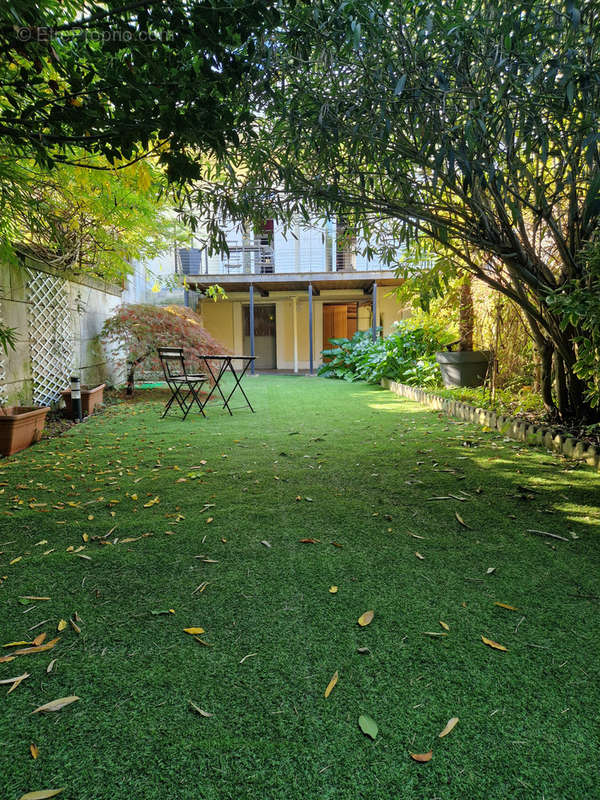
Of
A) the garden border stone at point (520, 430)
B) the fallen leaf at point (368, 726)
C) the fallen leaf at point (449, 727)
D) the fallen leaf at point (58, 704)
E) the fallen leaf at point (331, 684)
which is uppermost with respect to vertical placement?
the garden border stone at point (520, 430)

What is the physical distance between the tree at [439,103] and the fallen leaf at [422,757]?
224 centimetres

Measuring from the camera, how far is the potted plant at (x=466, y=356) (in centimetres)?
618

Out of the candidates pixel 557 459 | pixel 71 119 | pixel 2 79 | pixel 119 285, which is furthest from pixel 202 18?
pixel 119 285

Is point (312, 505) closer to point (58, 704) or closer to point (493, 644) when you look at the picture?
point (493, 644)

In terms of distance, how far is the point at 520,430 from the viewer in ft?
13.8

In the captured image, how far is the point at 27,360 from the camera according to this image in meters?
5.29

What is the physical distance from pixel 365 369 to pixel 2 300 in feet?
23.6

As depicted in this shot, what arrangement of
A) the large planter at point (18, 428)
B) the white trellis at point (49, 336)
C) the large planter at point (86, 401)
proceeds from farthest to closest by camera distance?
1. the large planter at point (86, 401)
2. the white trellis at point (49, 336)
3. the large planter at point (18, 428)

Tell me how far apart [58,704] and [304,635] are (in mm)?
731

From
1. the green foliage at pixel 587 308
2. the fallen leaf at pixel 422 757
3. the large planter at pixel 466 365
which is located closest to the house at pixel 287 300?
the large planter at pixel 466 365

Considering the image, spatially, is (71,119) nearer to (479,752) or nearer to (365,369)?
(479,752)

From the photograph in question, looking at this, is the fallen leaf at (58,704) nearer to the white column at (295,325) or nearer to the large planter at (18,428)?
the large planter at (18,428)

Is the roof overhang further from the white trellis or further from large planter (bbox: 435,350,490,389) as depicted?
the white trellis

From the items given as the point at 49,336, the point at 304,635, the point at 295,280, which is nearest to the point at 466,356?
the point at 304,635
